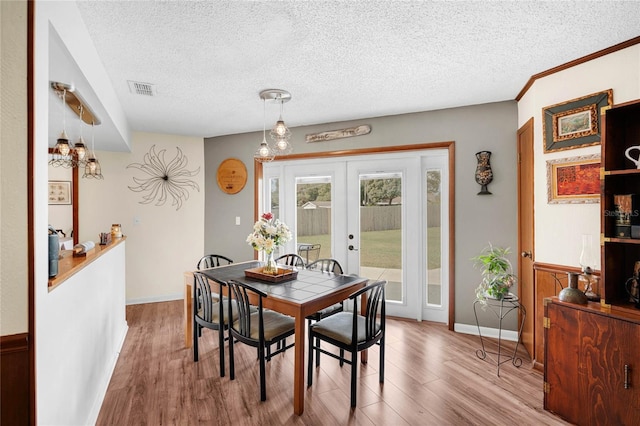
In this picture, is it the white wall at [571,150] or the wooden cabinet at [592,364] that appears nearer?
the wooden cabinet at [592,364]

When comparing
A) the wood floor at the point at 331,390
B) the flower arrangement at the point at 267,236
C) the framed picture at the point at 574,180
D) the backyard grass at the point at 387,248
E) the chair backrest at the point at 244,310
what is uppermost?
the framed picture at the point at 574,180

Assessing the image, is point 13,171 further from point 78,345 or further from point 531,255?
point 531,255

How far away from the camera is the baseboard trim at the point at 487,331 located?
340 centimetres

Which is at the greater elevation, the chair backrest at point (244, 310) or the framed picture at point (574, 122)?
the framed picture at point (574, 122)

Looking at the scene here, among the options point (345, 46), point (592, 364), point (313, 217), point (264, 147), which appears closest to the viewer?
point (592, 364)

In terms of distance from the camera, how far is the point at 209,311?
9.15ft

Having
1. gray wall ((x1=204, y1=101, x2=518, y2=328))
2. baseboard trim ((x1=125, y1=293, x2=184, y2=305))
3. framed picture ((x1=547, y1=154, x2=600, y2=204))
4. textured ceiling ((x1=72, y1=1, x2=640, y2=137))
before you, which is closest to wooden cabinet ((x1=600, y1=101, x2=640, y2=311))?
framed picture ((x1=547, y1=154, x2=600, y2=204))

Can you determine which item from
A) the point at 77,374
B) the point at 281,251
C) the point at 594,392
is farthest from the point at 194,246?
the point at 594,392

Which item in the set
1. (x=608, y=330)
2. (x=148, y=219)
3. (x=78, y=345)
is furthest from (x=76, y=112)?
(x=608, y=330)

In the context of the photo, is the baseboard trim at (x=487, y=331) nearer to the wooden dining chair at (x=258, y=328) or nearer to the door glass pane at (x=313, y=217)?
the door glass pane at (x=313, y=217)

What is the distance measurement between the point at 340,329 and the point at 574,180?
2.14m

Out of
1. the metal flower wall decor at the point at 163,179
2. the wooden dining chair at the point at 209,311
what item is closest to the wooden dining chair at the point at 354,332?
the wooden dining chair at the point at 209,311

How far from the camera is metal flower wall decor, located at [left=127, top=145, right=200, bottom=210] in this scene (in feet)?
15.7

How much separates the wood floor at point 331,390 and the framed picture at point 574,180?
147cm
